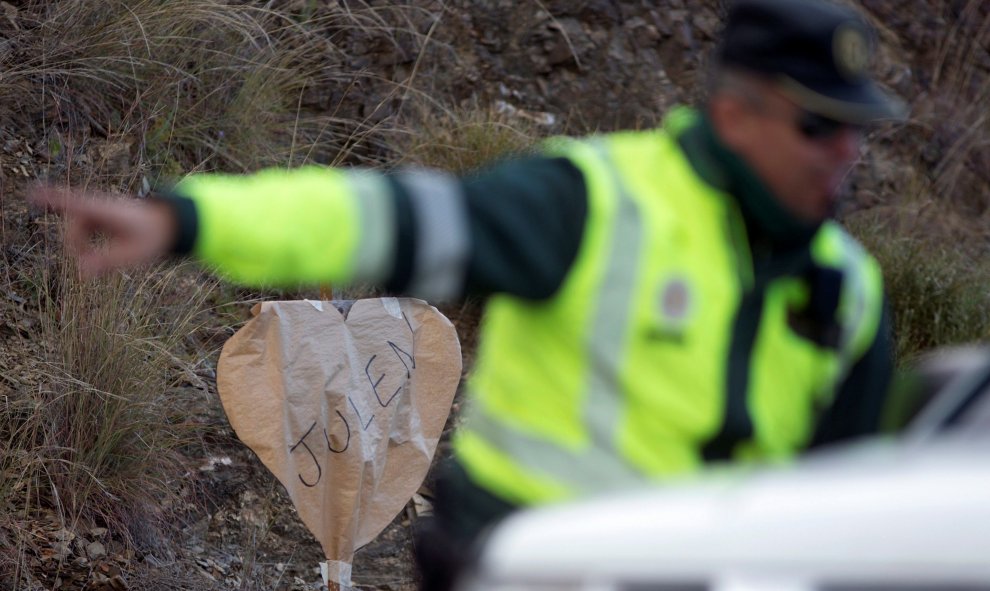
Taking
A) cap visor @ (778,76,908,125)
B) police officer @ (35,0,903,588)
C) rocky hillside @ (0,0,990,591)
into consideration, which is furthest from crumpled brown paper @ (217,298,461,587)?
cap visor @ (778,76,908,125)

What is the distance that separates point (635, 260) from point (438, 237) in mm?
261

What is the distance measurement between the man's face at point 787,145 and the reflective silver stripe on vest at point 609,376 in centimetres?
19

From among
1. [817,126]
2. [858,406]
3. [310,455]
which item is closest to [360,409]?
[310,455]

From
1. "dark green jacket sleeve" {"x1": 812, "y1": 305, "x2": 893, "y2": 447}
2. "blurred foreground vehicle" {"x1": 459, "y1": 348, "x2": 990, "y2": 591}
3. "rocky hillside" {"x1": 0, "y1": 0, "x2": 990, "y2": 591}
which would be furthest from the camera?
"rocky hillside" {"x1": 0, "y1": 0, "x2": 990, "y2": 591}

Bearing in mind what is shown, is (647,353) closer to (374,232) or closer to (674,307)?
(674,307)

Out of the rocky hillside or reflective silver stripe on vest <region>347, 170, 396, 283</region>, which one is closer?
reflective silver stripe on vest <region>347, 170, 396, 283</region>

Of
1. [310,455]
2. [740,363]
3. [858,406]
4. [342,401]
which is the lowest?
[310,455]

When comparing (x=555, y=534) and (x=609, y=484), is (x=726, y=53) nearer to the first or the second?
(x=609, y=484)

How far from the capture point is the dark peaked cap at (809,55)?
1826mm

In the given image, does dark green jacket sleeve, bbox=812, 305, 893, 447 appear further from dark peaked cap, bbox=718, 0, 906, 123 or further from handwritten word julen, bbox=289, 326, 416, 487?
handwritten word julen, bbox=289, 326, 416, 487

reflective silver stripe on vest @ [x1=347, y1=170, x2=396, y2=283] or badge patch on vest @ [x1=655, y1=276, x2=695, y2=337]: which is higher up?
reflective silver stripe on vest @ [x1=347, y1=170, x2=396, y2=283]

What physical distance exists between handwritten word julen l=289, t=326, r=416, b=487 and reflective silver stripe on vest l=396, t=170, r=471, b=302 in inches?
115

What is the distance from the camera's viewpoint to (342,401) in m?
4.70

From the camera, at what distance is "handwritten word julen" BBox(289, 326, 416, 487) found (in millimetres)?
4656
